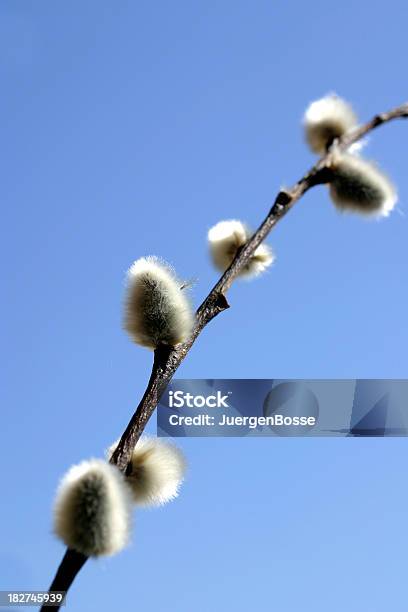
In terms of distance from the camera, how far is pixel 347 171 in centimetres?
208

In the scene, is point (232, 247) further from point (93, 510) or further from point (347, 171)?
point (93, 510)

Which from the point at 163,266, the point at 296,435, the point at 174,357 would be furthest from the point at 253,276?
the point at 296,435

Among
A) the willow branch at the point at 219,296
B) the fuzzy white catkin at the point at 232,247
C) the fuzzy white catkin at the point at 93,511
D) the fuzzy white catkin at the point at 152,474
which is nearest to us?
the fuzzy white catkin at the point at 93,511

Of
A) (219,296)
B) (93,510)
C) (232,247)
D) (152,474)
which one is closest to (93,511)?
(93,510)

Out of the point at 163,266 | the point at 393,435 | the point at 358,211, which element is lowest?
the point at 163,266

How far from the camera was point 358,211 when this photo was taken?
83.3 inches

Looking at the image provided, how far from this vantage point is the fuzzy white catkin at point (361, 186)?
6.82ft

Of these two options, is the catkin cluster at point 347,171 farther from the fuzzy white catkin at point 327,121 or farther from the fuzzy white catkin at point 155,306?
the fuzzy white catkin at point 155,306

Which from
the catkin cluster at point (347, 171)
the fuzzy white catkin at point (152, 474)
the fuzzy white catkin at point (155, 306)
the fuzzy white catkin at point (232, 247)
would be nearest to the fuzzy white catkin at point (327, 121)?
the catkin cluster at point (347, 171)

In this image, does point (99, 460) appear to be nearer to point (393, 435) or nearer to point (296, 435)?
point (296, 435)

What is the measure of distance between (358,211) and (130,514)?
93 centimetres

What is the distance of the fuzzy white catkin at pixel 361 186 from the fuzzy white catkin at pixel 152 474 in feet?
2.48

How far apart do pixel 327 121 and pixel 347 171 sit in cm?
13

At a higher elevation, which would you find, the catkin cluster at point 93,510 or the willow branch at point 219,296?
the willow branch at point 219,296
